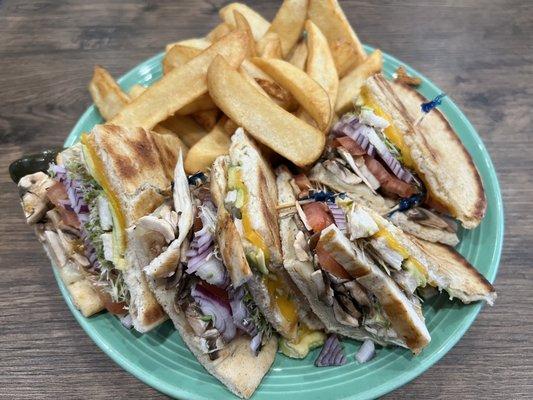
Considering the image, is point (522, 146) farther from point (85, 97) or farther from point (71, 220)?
point (85, 97)

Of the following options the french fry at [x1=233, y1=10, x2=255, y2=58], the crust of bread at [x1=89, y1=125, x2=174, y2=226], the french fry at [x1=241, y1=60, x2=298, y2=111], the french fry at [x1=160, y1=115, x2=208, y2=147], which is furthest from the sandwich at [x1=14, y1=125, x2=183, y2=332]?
the french fry at [x1=233, y1=10, x2=255, y2=58]

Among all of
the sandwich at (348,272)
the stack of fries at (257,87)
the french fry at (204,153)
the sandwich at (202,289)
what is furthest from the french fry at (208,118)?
the sandwich at (348,272)

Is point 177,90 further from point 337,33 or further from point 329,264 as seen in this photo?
point 329,264

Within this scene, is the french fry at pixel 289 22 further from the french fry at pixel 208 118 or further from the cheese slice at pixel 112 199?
the cheese slice at pixel 112 199

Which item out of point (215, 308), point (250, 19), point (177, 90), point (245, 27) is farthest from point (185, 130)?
point (215, 308)

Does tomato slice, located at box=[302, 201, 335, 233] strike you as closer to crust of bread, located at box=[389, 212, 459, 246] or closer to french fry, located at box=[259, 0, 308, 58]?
crust of bread, located at box=[389, 212, 459, 246]

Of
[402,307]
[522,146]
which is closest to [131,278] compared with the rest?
[402,307]
